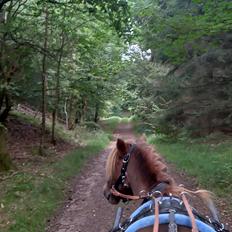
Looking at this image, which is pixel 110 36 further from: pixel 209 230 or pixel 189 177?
pixel 209 230

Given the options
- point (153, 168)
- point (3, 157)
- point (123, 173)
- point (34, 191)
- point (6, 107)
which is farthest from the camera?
point (6, 107)

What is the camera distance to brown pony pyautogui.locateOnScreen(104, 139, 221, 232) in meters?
3.11

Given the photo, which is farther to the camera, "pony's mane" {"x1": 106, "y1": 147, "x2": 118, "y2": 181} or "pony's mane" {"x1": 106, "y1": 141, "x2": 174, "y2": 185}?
"pony's mane" {"x1": 106, "y1": 147, "x2": 118, "y2": 181}

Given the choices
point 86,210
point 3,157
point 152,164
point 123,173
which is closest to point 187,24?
point 86,210

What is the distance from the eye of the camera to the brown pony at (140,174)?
Result: 122 inches

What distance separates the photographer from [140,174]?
11.0ft

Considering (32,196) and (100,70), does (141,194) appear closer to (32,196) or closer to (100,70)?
(32,196)

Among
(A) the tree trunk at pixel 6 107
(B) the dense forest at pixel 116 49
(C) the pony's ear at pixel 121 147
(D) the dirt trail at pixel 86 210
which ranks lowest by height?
(D) the dirt trail at pixel 86 210

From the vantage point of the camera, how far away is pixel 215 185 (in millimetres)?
9375

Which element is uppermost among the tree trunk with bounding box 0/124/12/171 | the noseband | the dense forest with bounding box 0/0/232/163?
the dense forest with bounding box 0/0/232/163

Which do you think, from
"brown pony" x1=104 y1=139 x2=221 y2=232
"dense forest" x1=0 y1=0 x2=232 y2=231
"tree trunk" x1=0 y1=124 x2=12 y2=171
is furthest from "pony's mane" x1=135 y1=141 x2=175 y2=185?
"tree trunk" x1=0 y1=124 x2=12 y2=171

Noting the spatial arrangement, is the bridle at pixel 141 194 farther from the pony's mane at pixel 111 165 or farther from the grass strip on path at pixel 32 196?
the grass strip on path at pixel 32 196

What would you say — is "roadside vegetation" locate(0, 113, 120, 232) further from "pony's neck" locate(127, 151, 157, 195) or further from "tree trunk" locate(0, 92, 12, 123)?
"pony's neck" locate(127, 151, 157, 195)

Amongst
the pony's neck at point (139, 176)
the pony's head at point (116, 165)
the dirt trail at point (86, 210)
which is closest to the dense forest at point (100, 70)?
the dirt trail at point (86, 210)
